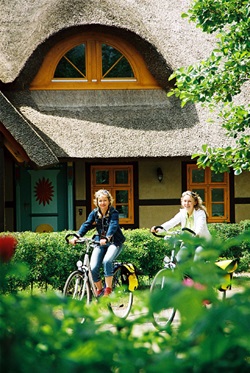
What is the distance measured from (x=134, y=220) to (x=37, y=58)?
4.10m

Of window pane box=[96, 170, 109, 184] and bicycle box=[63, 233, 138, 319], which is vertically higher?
window pane box=[96, 170, 109, 184]

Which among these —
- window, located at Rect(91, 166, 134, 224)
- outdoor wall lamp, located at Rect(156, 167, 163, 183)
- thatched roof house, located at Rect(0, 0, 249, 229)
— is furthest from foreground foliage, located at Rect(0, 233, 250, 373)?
window, located at Rect(91, 166, 134, 224)

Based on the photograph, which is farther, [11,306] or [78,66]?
[78,66]

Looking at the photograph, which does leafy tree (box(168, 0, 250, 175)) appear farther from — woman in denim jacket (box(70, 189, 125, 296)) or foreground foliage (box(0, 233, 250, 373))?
foreground foliage (box(0, 233, 250, 373))

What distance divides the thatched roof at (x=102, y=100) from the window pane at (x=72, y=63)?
0.42 m

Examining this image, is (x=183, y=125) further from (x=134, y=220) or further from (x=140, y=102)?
(x=134, y=220)

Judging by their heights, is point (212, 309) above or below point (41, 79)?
below

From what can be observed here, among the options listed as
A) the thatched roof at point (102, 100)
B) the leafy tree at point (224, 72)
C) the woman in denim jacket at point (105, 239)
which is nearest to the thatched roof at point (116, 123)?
the thatched roof at point (102, 100)

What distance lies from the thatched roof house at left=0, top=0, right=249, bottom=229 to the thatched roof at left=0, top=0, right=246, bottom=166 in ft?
0.07

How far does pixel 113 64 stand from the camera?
55.1 ft

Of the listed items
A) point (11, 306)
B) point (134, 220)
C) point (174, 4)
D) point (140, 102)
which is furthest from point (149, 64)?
point (11, 306)

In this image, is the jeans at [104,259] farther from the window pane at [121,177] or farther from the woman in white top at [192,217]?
the window pane at [121,177]

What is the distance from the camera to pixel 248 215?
1733cm

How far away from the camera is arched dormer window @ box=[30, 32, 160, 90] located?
16.7 meters
